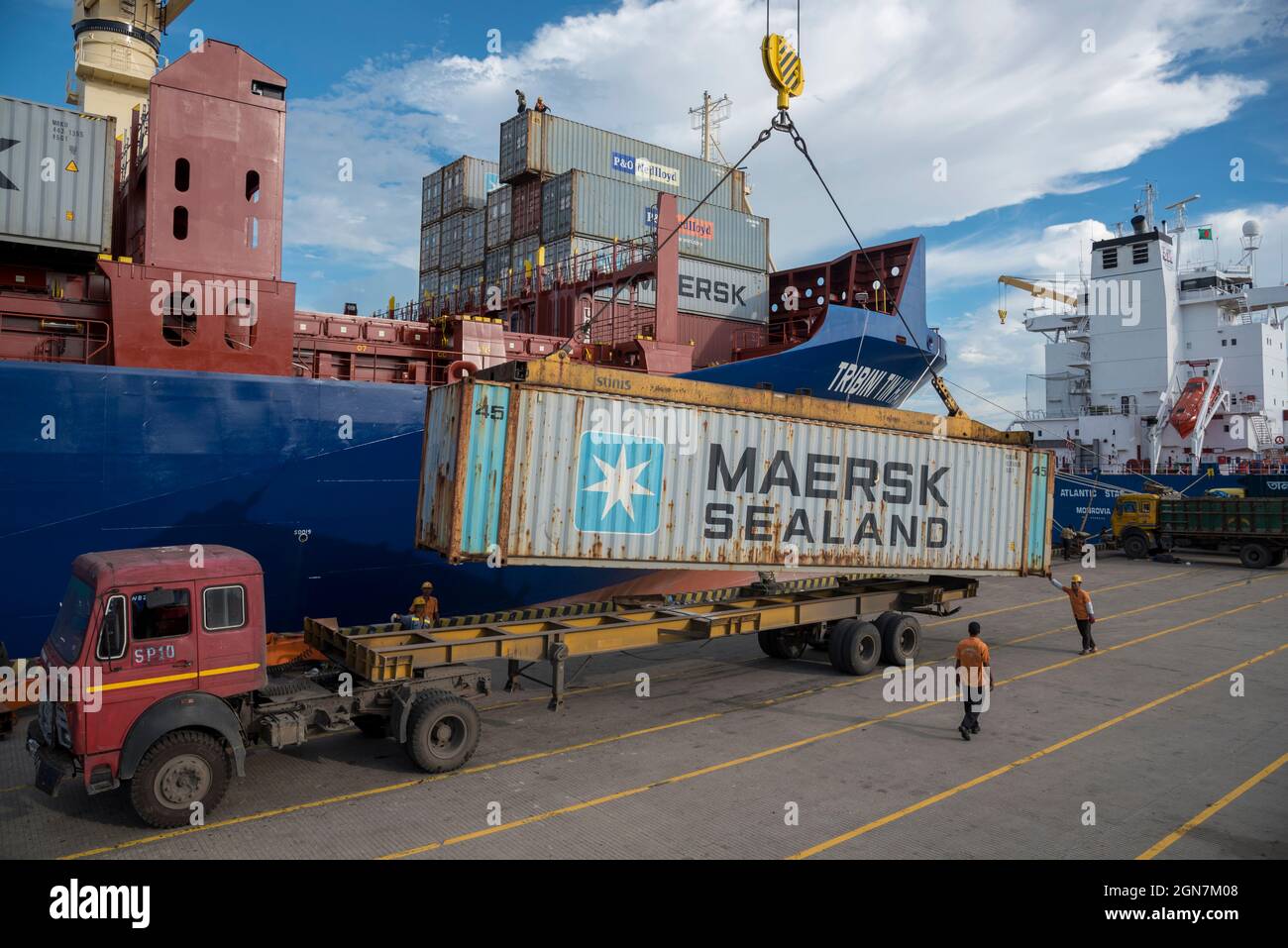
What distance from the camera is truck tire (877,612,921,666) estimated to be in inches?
533

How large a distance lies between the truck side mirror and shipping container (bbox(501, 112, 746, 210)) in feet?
67.7

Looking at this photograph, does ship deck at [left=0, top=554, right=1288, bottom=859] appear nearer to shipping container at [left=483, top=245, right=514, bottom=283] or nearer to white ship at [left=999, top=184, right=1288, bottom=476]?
shipping container at [left=483, top=245, right=514, bottom=283]

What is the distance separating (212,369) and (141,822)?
25.4 ft

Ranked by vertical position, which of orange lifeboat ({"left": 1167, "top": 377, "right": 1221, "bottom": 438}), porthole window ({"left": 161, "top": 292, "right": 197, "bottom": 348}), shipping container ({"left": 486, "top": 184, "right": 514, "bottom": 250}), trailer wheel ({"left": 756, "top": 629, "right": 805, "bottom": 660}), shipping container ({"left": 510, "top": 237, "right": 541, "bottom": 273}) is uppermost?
shipping container ({"left": 486, "top": 184, "right": 514, "bottom": 250})

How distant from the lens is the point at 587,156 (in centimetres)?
2592

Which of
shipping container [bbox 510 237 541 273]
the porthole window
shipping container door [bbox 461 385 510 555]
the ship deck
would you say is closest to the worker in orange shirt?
the ship deck

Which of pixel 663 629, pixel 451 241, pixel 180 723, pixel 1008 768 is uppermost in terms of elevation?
pixel 451 241

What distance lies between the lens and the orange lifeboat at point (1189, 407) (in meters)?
38.0

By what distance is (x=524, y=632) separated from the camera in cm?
1011

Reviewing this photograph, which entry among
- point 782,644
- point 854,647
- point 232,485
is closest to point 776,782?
point 854,647

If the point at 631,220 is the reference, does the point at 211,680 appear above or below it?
below

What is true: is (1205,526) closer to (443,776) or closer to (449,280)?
(449,280)

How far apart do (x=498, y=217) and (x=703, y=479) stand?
19409 millimetres
